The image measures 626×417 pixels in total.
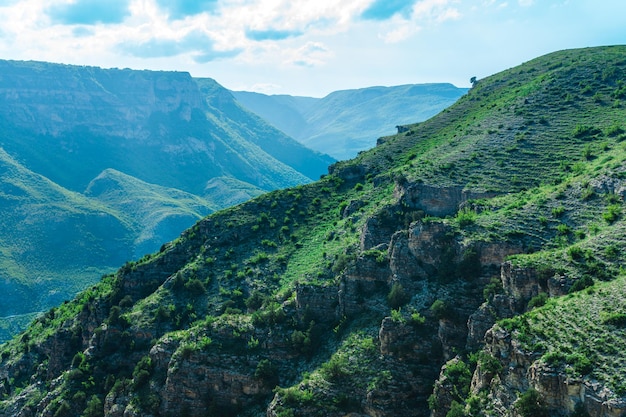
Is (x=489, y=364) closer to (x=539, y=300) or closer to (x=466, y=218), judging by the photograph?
(x=539, y=300)

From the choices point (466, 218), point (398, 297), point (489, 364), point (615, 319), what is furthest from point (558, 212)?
point (489, 364)

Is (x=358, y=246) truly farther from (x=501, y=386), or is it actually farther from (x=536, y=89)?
(x=536, y=89)

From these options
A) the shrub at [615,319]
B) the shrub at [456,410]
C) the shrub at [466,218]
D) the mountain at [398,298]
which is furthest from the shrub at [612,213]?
the shrub at [456,410]

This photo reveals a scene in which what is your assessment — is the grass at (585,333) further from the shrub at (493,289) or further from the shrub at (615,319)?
the shrub at (493,289)

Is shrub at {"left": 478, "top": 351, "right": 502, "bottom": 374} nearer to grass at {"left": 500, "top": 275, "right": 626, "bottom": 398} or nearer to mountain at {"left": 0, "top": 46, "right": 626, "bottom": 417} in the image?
mountain at {"left": 0, "top": 46, "right": 626, "bottom": 417}

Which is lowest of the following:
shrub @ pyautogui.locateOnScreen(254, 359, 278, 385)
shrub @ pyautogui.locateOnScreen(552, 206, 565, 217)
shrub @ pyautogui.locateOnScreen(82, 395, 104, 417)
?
shrub @ pyautogui.locateOnScreen(82, 395, 104, 417)

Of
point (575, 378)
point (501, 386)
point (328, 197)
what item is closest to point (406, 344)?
point (501, 386)

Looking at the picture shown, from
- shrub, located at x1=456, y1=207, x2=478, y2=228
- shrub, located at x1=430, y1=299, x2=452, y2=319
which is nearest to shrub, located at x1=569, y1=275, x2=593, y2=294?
shrub, located at x1=430, y1=299, x2=452, y2=319

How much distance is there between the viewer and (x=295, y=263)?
77.7 meters

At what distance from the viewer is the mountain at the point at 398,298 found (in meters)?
41.0

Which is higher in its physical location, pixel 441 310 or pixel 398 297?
pixel 441 310

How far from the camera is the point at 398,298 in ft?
185

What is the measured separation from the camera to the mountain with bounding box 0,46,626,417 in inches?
1615

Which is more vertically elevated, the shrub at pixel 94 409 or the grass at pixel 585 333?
the grass at pixel 585 333
